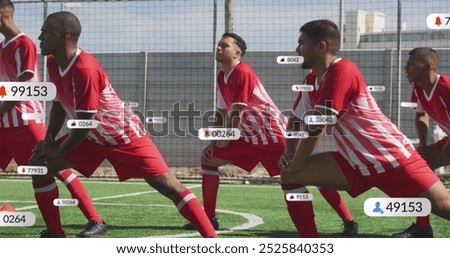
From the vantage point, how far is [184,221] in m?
9.32

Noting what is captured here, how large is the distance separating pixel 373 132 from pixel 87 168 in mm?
2155

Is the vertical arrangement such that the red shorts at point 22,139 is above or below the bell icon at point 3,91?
below

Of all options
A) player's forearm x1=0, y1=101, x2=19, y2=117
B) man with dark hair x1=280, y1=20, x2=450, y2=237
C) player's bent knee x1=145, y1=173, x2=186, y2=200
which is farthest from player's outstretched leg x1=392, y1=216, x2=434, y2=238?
player's forearm x1=0, y1=101, x2=19, y2=117

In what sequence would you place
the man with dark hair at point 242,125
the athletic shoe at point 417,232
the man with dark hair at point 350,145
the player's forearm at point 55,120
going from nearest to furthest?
the man with dark hair at point 350,145 → the player's forearm at point 55,120 → the athletic shoe at point 417,232 → the man with dark hair at point 242,125

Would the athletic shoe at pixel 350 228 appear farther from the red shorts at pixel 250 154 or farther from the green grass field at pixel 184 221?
the red shorts at pixel 250 154

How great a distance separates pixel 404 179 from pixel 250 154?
261cm

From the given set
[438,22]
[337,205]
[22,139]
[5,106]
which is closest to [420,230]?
[337,205]

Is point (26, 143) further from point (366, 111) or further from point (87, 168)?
point (366, 111)

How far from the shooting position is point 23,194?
500 inches

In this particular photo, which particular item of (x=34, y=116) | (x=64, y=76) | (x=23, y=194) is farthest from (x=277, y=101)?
(x=64, y=76)

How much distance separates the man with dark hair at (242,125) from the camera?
848 centimetres

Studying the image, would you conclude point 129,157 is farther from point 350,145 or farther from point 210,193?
point 210,193

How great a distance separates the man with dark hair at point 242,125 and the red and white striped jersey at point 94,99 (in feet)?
5.20

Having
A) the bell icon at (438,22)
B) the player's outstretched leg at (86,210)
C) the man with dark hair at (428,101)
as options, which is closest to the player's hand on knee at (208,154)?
the player's outstretched leg at (86,210)
